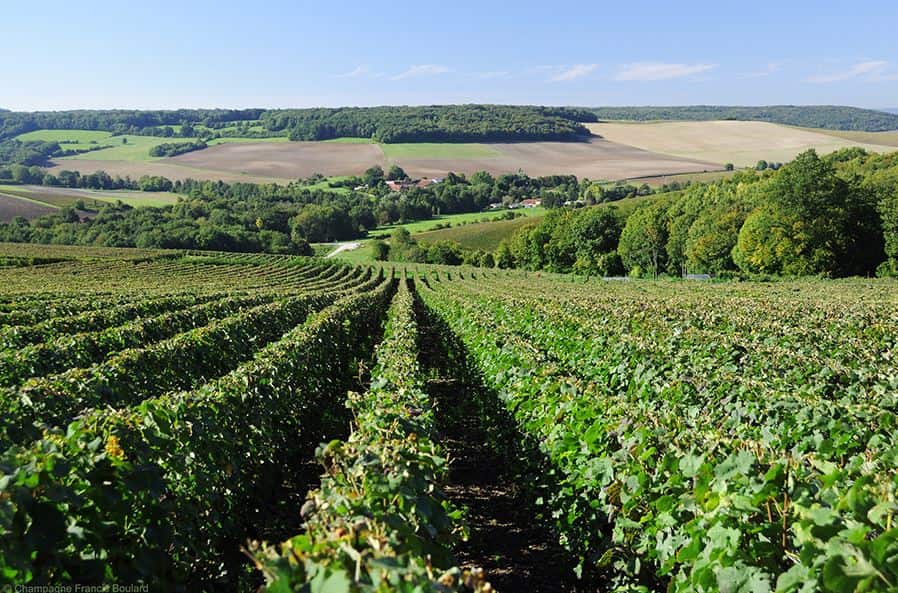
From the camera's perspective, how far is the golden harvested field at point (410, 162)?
139 metres

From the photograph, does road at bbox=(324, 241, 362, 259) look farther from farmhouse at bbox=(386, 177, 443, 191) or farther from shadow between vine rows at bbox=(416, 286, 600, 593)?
shadow between vine rows at bbox=(416, 286, 600, 593)

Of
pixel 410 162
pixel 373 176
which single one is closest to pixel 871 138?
pixel 410 162

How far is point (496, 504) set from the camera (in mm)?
8883

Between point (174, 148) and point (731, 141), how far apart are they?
141 metres

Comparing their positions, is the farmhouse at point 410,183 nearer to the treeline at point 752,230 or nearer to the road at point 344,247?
the road at point 344,247

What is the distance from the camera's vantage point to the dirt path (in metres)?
6.88

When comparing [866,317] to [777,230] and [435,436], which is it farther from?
[777,230]

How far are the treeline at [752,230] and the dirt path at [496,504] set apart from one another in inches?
2044

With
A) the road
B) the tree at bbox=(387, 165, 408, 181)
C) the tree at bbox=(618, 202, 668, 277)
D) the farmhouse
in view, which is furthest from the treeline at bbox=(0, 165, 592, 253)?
the tree at bbox=(618, 202, 668, 277)

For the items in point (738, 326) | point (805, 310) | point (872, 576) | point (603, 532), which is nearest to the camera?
point (872, 576)

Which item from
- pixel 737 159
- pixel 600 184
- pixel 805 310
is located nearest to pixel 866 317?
pixel 805 310

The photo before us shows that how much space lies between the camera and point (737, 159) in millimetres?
133750

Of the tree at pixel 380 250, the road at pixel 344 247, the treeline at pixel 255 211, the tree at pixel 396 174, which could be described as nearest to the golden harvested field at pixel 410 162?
the tree at pixel 396 174

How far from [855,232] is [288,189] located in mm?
109361
